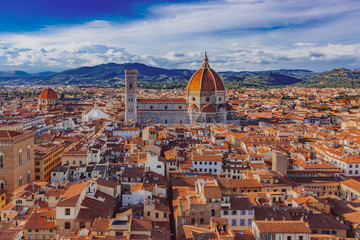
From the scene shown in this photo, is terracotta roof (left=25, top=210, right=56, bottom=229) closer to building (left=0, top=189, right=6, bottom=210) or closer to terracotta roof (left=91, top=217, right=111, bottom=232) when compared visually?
terracotta roof (left=91, top=217, right=111, bottom=232)

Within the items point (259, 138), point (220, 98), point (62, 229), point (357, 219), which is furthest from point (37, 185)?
point (220, 98)

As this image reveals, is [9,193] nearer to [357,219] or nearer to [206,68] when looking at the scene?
[357,219]

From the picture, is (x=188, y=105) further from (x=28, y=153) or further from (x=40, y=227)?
(x=40, y=227)

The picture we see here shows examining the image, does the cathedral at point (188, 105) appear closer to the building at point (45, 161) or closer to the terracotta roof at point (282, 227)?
the building at point (45, 161)

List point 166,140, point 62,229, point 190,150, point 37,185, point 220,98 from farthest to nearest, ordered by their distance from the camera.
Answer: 1. point 220,98
2. point 166,140
3. point 190,150
4. point 37,185
5. point 62,229

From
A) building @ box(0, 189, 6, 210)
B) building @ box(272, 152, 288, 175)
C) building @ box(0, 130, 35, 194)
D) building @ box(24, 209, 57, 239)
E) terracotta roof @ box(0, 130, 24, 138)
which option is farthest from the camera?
building @ box(272, 152, 288, 175)

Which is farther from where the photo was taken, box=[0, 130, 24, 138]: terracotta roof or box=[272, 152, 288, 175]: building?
box=[272, 152, 288, 175]: building

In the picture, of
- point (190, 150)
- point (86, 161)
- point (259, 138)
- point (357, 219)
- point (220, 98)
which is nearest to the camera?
point (357, 219)

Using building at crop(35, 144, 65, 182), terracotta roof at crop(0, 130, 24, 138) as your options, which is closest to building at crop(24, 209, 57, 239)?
terracotta roof at crop(0, 130, 24, 138)
